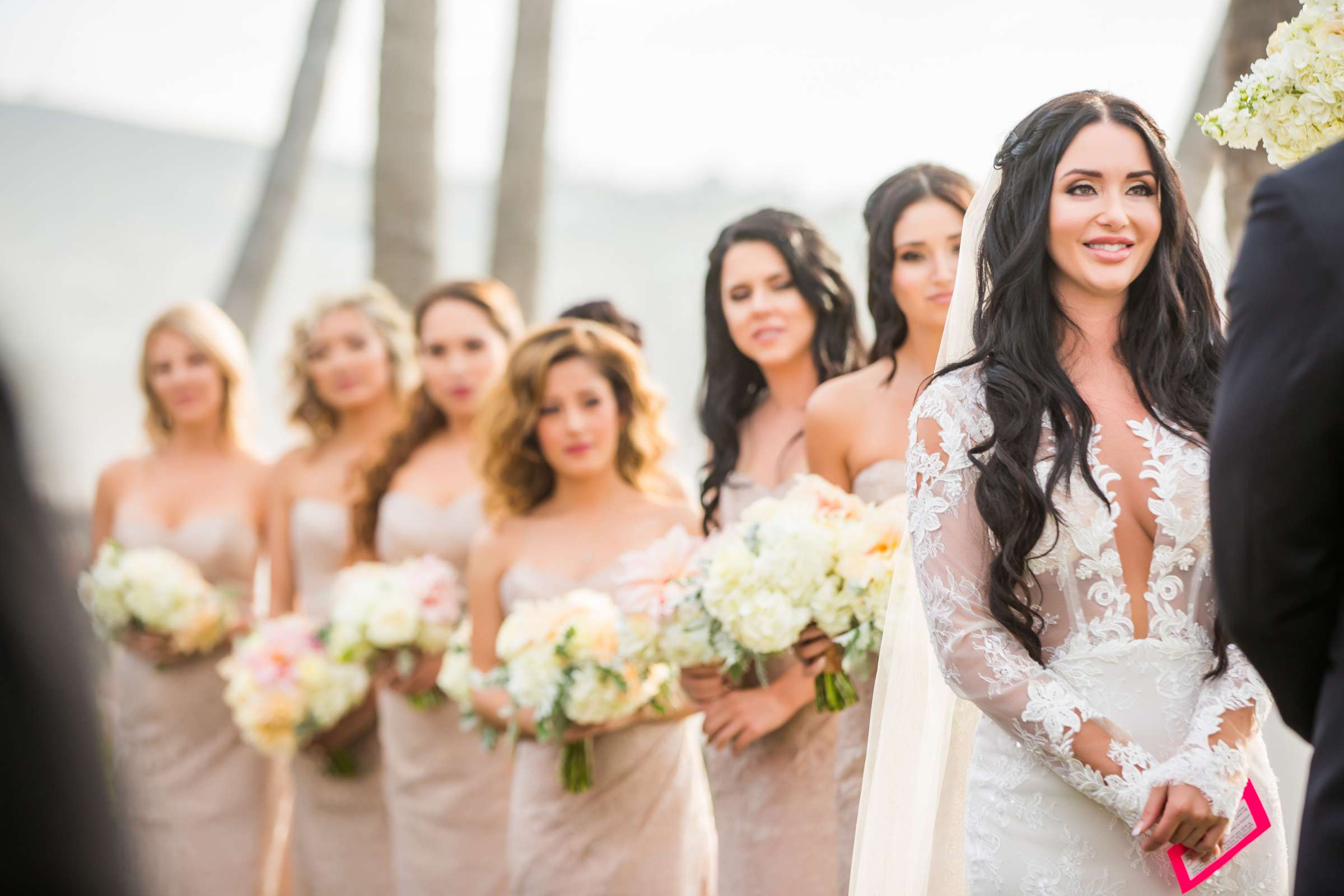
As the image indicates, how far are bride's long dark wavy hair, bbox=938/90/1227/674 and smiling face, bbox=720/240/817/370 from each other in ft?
6.08

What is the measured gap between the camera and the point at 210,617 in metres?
6.58

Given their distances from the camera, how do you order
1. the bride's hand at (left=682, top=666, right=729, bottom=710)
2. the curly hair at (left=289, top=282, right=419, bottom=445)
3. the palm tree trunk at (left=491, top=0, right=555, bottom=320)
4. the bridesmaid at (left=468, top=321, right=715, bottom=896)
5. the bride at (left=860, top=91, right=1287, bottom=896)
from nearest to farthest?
the bride at (left=860, top=91, right=1287, bottom=896) → the bride's hand at (left=682, top=666, right=729, bottom=710) → the bridesmaid at (left=468, top=321, right=715, bottom=896) → the curly hair at (left=289, top=282, right=419, bottom=445) → the palm tree trunk at (left=491, top=0, right=555, bottom=320)

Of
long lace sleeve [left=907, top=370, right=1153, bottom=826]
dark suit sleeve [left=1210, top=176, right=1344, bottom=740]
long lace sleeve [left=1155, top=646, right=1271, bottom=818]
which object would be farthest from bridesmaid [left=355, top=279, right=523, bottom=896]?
dark suit sleeve [left=1210, top=176, right=1344, bottom=740]

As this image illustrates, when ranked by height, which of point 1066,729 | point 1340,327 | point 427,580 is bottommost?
point 427,580

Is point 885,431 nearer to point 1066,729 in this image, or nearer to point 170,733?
point 1066,729

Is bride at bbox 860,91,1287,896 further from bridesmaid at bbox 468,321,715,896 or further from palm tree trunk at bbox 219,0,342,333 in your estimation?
palm tree trunk at bbox 219,0,342,333

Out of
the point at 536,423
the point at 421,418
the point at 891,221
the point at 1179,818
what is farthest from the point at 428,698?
the point at 1179,818

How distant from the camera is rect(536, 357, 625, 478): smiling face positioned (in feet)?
16.4

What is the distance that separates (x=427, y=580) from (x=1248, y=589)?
168 inches

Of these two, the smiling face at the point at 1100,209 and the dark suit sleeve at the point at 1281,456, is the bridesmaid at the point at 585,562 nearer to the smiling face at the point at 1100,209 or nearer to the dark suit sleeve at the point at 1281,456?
the smiling face at the point at 1100,209

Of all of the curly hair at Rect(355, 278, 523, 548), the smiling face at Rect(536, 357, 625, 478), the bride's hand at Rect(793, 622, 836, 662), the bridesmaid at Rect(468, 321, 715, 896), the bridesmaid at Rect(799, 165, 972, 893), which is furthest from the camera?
the curly hair at Rect(355, 278, 523, 548)

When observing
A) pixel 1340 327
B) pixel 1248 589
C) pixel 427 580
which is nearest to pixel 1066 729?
pixel 1248 589

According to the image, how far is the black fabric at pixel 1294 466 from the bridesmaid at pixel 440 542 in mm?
4125

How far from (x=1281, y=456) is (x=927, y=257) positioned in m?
2.67
